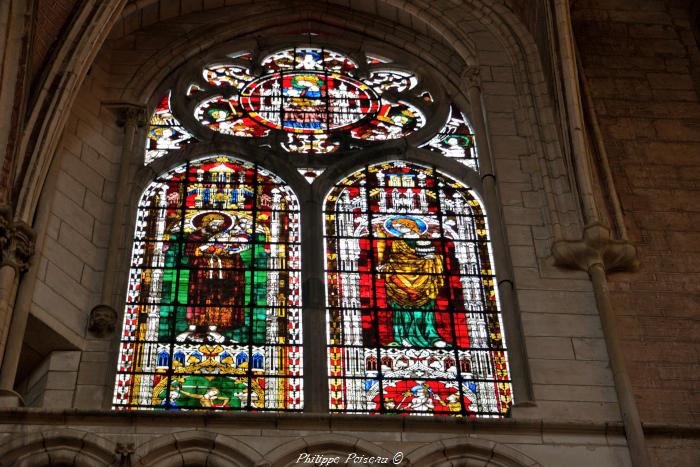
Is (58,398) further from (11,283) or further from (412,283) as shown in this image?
(412,283)

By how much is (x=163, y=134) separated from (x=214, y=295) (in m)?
2.42

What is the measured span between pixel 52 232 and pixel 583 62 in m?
6.02

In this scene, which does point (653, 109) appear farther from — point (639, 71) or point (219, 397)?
point (219, 397)

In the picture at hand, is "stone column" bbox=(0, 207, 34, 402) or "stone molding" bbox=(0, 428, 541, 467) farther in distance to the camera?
"stone column" bbox=(0, 207, 34, 402)

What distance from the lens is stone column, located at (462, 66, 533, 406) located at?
12.1 metres

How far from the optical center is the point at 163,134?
1473 cm

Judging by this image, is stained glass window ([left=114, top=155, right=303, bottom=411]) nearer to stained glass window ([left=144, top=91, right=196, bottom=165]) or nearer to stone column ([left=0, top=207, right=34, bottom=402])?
stained glass window ([left=144, top=91, right=196, bottom=165])

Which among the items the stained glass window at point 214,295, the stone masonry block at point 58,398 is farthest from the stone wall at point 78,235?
the stained glass window at point 214,295

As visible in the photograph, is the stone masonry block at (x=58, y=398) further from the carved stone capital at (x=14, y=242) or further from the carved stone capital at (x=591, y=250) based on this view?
the carved stone capital at (x=591, y=250)

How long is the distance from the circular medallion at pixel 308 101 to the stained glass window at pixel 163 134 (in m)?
0.78

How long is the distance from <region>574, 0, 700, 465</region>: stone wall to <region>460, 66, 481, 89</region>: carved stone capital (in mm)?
1240

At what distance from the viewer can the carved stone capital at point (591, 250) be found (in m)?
12.8

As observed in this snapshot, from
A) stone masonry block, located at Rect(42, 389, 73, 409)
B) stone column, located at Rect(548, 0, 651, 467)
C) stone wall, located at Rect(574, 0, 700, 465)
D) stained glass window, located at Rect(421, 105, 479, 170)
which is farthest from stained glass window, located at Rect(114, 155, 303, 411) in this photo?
stone wall, located at Rect(574, 0, 700, 465)

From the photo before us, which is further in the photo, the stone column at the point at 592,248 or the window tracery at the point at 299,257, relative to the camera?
the window tracery at the point at 299,257
